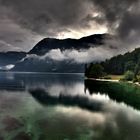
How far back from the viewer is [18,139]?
2580 centimetres

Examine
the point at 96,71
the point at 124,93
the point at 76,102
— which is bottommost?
the point at 76,102

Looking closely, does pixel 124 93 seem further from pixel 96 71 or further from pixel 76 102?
pixel 96 71

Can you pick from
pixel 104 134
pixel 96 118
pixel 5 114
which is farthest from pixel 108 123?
pixel 5 114

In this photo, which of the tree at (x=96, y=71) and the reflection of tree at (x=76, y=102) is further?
the tree at (x=96, y=71)

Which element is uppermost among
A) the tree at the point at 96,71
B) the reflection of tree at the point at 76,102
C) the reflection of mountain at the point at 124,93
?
the tree at the point at 96,71

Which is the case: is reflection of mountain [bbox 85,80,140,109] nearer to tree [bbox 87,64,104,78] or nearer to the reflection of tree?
the reflection of tree

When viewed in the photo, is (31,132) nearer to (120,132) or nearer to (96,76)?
(120,132)

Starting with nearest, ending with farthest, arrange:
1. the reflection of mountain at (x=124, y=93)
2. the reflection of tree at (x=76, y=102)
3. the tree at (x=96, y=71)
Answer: the reflection of tree at (x=76, y=102) < the reflection of mountain at (x=124, y=93) < the tree at (x=96, y=71)

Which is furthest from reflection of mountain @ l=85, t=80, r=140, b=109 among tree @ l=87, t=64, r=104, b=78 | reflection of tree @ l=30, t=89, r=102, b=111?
tree @ l=87, t=64, r=104, b=78

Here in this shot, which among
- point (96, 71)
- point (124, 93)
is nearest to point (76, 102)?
point (124, 93)

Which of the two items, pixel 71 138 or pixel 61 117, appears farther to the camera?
pixel 61 117

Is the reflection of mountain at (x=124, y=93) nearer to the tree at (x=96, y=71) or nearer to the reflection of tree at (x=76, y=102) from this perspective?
the reflection of tree at (x=76, y=102)

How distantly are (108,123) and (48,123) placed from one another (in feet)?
32.7

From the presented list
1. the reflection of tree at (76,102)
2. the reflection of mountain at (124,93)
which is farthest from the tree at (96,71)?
the reflection of tree at (76,102)
